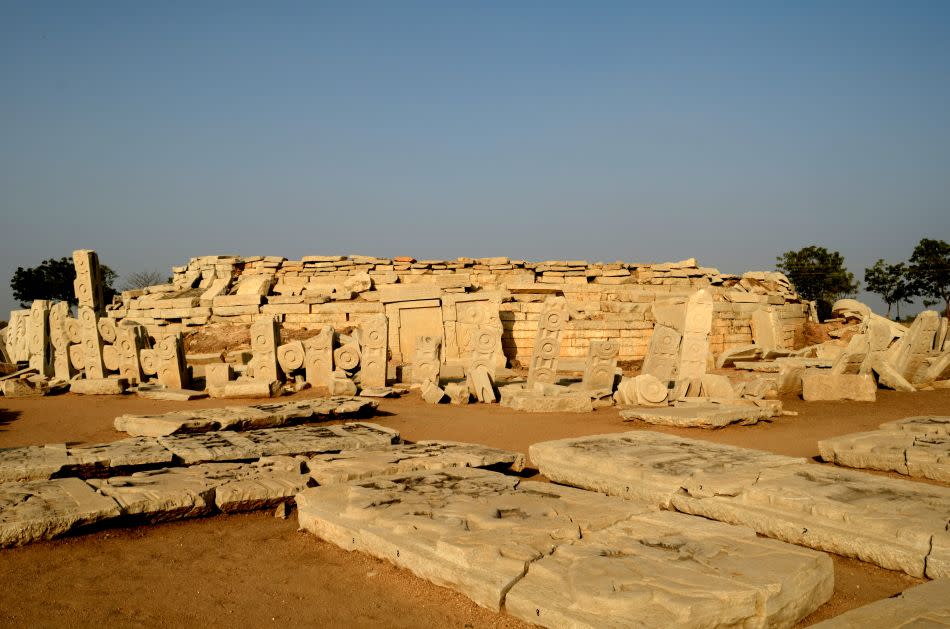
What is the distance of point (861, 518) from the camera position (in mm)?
3869

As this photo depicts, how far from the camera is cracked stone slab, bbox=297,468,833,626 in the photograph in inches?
114

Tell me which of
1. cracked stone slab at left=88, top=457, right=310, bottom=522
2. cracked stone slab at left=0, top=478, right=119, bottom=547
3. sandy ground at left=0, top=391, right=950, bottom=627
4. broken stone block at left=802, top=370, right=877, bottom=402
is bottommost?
broken stone block at left=802, top=370, right=877, bottom=402

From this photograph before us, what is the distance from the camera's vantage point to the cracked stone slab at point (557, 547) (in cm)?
289

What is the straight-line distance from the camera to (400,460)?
557 cm

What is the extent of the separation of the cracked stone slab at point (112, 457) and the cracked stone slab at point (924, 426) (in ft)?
22.9

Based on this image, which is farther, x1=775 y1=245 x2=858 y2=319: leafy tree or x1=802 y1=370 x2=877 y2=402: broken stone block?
x1=775 y1=245 x2=858 y2=319: leafy tree

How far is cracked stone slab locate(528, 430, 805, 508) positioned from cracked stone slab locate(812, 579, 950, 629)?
1.65 m

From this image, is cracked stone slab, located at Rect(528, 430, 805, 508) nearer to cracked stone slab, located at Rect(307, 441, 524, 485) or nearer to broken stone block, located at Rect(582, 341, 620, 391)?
cracked stone slab, located at Rect(307, 441, 524, 485)

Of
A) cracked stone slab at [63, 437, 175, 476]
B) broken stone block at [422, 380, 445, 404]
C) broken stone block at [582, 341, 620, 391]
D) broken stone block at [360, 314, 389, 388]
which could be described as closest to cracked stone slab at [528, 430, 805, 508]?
cracked stone slab at [63, 437, 175, 476]

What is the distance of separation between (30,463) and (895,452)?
701 centimetres

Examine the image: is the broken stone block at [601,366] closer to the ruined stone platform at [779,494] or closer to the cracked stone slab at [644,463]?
the cracked stone slab at [644,463]

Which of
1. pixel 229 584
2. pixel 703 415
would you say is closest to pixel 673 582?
pixel 229 584

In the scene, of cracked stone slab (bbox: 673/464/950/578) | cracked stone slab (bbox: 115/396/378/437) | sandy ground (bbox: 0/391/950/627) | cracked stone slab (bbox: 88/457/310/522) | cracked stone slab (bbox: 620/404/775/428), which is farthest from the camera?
cracked stone slab (bbox: 620/404/775/428)

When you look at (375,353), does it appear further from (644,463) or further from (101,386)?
(644,463)
